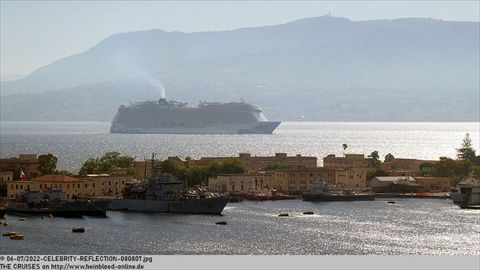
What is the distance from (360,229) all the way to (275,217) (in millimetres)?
5405

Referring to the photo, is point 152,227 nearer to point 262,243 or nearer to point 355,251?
point 262,243

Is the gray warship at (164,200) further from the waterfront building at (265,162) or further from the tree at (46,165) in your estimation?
the waterfront building at (265,162)

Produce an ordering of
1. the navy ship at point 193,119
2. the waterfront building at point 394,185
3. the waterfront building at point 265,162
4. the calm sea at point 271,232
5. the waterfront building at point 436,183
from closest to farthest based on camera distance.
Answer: the calm sea at point 271,232, the waterfront building at point 394,185, the waterfront building at point 436,183, the waterfront building at point 265,162, the navy ship at point 193,119

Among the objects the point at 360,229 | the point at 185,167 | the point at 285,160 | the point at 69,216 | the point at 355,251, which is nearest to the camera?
the point at 355,251

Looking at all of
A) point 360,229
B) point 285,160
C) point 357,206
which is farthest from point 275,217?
point 285,160

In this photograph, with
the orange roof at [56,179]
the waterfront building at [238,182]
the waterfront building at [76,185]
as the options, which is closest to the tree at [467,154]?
the waterfront building at [238,182]

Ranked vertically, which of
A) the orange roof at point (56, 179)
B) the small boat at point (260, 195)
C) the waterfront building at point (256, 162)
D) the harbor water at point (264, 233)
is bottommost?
the harbor water at point (264, 233)

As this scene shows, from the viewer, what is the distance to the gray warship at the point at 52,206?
47.8m

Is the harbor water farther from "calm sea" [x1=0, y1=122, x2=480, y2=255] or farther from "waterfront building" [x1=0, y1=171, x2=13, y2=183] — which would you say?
"waterfront building" [x1=0, y1=171, x2=13, y2=183]

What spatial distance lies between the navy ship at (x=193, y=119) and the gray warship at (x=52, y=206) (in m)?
131

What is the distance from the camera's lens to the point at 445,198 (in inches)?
2468

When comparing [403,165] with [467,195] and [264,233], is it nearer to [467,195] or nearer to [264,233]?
[467,195]

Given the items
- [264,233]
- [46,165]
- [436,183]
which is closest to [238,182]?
[46,165]

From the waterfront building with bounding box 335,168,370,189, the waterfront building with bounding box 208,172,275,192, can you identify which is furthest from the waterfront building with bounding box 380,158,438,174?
the waterfront building with bounding box 208,172,275,192
